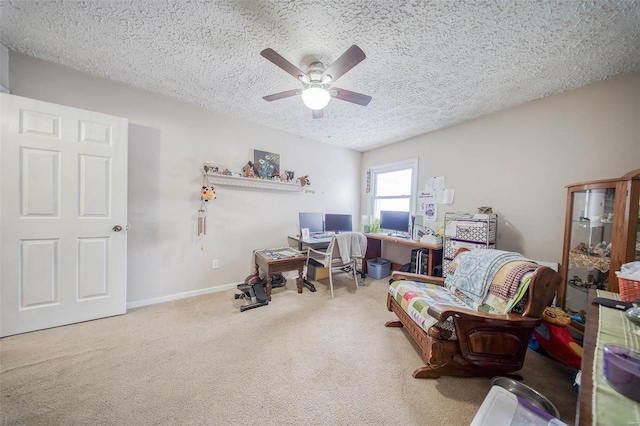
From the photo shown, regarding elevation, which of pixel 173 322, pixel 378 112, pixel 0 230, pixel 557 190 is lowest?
pixel 173 322

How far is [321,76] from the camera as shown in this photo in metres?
1.75

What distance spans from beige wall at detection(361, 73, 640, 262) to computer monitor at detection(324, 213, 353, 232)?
146 cm

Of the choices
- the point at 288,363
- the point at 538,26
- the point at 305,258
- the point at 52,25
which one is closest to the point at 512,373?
the point at 288,363

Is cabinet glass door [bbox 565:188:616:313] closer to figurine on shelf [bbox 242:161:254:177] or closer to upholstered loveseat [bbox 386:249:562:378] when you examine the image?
upholstered loveseat [bbox 386:249:562:378]

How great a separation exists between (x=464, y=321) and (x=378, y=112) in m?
2.35

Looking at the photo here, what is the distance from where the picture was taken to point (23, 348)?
161cm

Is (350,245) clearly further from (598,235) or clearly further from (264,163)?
(598,235)

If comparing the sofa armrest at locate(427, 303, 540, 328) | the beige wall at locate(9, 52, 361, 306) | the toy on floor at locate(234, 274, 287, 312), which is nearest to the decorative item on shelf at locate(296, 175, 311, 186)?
the beige wall at locate(9, 52, 361, 306)

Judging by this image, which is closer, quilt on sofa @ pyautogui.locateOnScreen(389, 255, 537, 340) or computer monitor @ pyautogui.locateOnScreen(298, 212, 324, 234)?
quilt on sofa @ pyautogui.locateOnScreen(389, 255, 537, 340)

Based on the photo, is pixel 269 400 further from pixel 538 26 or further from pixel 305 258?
pixel 538 26

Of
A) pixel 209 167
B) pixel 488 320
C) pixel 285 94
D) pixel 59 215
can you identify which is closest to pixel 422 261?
pixel 488 320

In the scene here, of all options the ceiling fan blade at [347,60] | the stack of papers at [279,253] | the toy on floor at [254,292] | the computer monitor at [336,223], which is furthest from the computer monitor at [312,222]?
the ceiling fan blade at [347,60]

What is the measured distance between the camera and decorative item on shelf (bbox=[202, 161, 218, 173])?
2637mm

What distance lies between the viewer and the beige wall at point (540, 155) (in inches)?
73.4
